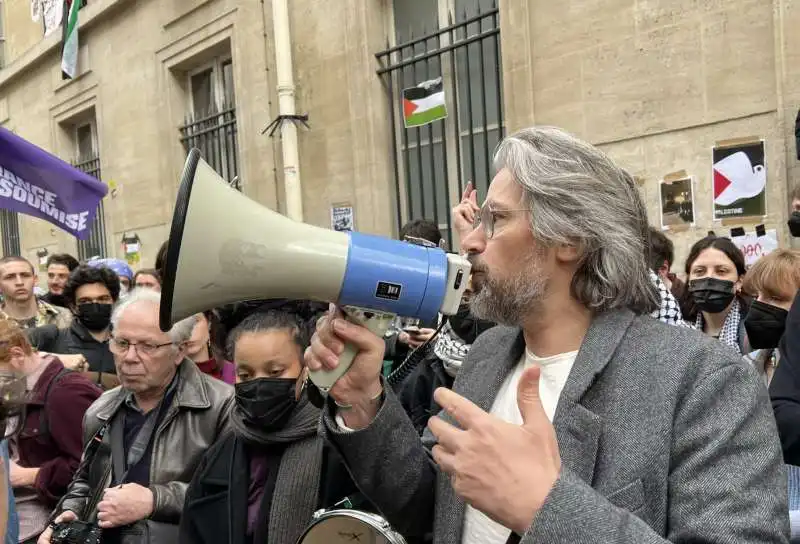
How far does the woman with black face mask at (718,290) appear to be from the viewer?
338cm

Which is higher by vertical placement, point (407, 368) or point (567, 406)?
point (567, 406)

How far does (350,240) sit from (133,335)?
145cm

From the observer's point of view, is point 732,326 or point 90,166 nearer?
point 732,326

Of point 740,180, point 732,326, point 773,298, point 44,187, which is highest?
point 44,187

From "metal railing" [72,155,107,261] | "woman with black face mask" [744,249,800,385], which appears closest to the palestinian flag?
"metal railing" [72,155,107,261]

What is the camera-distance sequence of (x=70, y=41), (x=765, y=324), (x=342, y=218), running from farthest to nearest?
(x=70, y=41) → (x=342, y=218) → (x=765, y=324)

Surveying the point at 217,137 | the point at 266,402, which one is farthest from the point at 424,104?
the point at 266,402

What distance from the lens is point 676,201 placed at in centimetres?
473

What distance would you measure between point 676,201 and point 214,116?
6.57 m

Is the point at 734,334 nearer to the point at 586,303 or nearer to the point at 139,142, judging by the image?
the point at 586,303

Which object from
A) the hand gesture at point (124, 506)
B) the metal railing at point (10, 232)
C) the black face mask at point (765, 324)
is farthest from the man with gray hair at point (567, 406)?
the metal railing at point (10, 232)

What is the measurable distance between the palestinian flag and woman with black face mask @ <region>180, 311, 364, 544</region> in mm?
10784

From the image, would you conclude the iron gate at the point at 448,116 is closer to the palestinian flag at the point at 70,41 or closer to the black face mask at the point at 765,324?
the black face mask at the point at 765,324

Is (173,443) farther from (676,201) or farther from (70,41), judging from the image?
(70,41)
